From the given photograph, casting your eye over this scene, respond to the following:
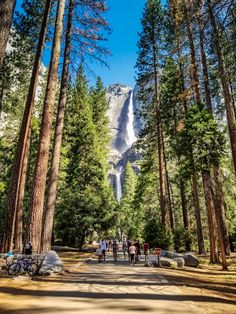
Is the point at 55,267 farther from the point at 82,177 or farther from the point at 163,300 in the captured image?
the point at 82,177

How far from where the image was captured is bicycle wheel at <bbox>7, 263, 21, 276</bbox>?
401 inches

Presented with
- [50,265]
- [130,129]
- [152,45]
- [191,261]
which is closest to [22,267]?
[50,265]

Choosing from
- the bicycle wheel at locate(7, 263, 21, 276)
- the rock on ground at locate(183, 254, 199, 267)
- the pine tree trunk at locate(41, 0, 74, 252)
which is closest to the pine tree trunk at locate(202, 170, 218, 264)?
the rock on ground at locate(183, 254, 199, 267)

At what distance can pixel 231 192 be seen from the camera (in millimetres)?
26719

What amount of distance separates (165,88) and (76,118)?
14.0 meters

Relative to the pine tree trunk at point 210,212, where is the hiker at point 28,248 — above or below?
below

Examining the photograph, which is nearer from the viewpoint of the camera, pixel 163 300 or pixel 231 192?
pixel 163 300

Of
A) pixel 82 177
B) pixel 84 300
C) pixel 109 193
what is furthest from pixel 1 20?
pixel 82 177

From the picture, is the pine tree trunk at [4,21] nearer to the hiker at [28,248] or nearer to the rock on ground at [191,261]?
the hiker at [28,248]

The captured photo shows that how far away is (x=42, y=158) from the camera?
12.3m

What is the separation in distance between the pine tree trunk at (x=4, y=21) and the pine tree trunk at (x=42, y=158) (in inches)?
226

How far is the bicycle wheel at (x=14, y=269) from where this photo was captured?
10195 mm

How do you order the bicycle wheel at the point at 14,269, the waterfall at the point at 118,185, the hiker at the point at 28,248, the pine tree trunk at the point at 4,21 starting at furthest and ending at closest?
the waterfall at the point at 118,185, the hiker at the point at 28,248, the bicycle wheel at the point at 14,269, the pine tree trunk at the point at 4,21

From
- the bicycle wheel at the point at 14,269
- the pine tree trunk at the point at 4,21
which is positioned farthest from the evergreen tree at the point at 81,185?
the pine tree trunk at the point at 4,21
